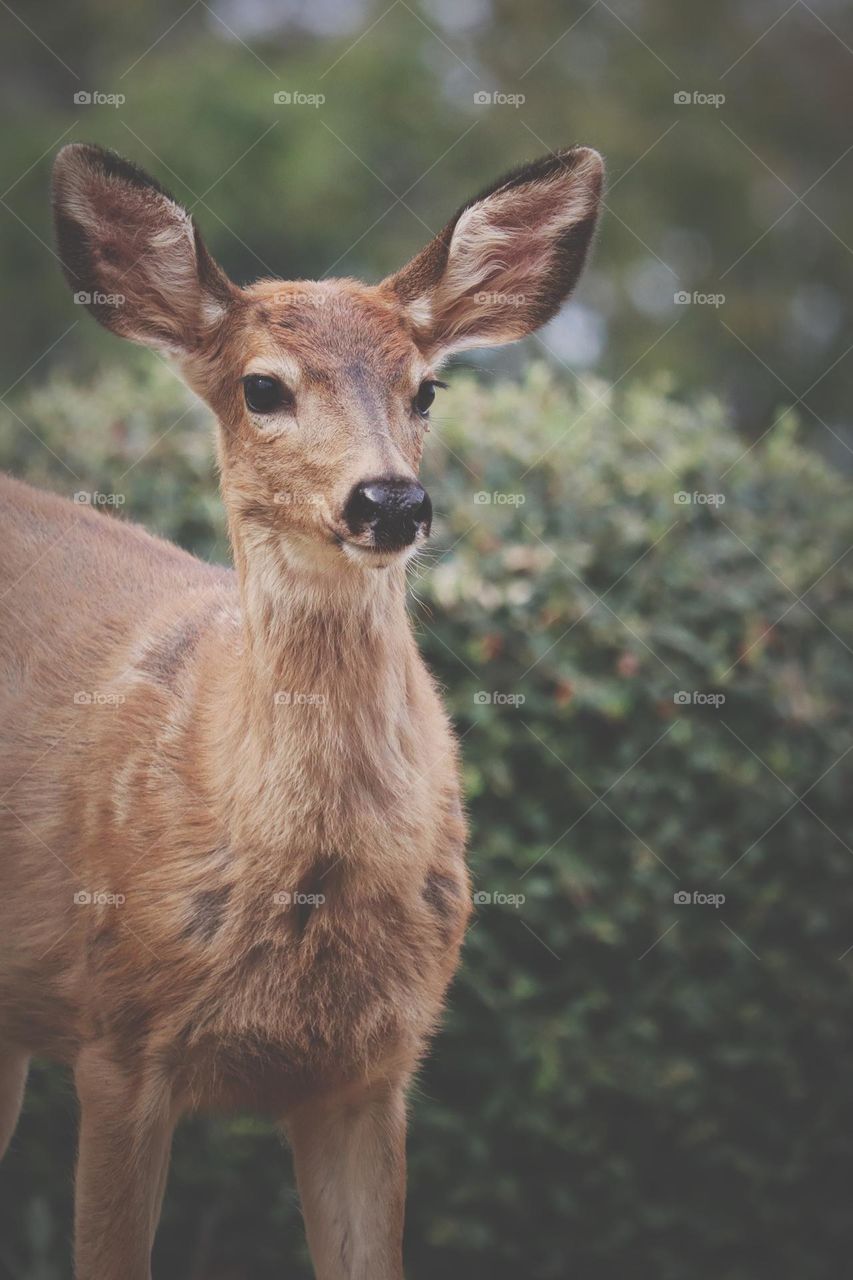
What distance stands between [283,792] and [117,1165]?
861mm

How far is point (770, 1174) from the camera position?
16.6 ft

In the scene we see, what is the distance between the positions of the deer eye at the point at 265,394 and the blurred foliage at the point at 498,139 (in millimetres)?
7643

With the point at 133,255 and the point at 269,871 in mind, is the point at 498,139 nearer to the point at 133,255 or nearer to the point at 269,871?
the point at 133,255

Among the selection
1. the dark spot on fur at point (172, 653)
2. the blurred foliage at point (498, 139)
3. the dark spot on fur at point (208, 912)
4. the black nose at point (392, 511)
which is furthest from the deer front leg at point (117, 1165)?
the blurred foliage at point (498, 139)

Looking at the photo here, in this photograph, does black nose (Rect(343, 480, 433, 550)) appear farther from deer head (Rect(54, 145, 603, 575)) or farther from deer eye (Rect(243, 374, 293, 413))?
deer eye (Rect(243, 374, 293, 413))

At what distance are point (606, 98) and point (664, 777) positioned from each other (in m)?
8.59

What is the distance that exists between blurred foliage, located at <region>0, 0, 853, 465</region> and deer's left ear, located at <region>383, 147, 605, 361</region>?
7.32 meters

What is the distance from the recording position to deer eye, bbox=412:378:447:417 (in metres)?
3.16

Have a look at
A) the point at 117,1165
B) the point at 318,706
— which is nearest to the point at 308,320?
the point at 318,706

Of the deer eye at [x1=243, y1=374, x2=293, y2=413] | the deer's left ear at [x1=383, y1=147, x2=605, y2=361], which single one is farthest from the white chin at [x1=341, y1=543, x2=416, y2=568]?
the deer's left ear at [x1=383, y1=147, x2=605, y2=361]

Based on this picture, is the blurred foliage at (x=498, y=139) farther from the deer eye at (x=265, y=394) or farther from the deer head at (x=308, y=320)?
the deer eye at (x=265, y=394)

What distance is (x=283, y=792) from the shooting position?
10.2 feet

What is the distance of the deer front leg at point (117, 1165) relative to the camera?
320cm

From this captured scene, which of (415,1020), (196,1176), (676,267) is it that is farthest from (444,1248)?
(676,267)
